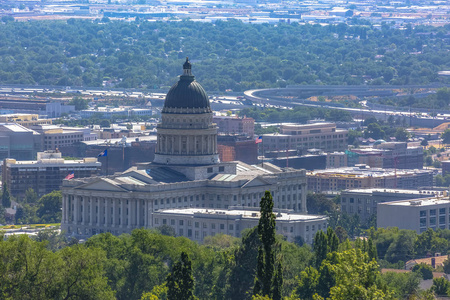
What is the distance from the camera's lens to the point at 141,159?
193m

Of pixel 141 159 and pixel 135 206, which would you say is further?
pixel 141 159

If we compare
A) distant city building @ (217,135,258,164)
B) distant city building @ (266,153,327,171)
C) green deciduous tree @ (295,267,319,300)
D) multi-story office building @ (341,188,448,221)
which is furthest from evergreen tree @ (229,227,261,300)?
distant city building @ (266,153,327,171)

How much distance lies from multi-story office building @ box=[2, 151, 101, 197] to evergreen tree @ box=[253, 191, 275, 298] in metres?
93.7

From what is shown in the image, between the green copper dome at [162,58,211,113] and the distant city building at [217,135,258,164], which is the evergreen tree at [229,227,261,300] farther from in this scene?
the distant city building at [217,135,258,164]

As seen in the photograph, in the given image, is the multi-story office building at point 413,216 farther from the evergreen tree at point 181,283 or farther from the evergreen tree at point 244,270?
the evergreen tree at point 181,283

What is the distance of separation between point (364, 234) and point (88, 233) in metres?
20.0

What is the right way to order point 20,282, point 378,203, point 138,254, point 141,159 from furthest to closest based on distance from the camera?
point 141,159, point 378,203, point 138,254, point 20,282

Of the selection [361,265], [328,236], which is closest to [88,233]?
[328,236]

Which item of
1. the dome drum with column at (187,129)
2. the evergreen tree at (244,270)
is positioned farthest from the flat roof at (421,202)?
the evergreen tree at (244,270)

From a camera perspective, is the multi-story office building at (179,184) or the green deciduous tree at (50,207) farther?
the green deciduous tree at (50,207)

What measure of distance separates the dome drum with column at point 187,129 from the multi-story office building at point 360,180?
1284 inches

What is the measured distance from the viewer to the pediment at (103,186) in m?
144

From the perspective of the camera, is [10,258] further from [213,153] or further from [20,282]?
[213,153]

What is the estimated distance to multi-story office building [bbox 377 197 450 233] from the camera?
484 ft
